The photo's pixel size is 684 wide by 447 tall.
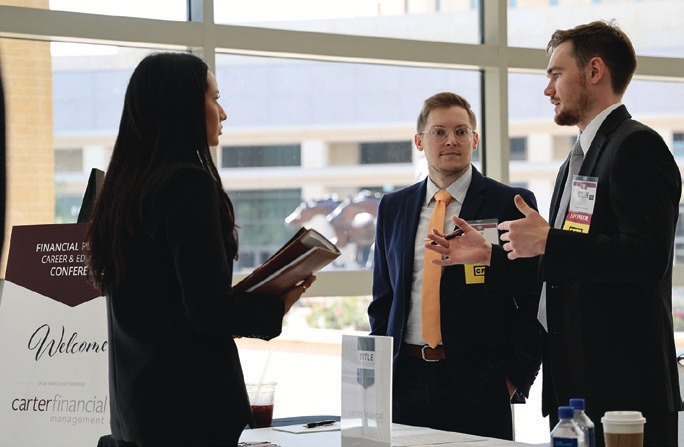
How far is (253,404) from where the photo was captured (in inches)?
110

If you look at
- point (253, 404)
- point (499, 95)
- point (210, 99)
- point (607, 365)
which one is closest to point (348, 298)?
point (499, 95)

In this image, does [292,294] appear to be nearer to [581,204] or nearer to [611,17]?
[581,204]

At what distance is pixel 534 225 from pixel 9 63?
280 cm

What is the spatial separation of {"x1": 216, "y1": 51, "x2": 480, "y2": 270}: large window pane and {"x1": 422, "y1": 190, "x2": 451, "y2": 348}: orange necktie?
1.45 metres

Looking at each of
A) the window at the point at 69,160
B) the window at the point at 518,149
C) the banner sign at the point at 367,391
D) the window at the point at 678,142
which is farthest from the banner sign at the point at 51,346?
the window at the point at 678,142

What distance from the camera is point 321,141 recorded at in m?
4.65

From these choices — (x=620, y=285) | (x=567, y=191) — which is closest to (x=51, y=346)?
(x=567, y=191)

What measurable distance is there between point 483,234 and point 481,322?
320 mm

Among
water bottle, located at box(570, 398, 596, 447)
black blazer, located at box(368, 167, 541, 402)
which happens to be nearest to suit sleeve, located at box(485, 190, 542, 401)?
black blazer, located at box(368, 167, 541, 402)

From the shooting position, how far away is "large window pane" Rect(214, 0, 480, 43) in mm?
4422

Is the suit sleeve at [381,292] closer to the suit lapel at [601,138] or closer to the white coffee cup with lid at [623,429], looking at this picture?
the suit lapel at [601,138]

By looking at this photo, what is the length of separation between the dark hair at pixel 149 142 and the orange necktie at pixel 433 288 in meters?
1.37

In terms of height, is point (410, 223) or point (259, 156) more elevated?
point (259, 156)

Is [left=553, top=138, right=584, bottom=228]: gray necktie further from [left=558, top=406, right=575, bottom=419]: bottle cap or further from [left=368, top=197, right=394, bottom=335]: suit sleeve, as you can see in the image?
[left=368, top=197, right=394, bottom=335]: suit sleeve
